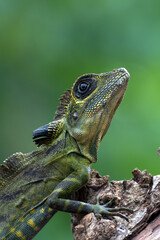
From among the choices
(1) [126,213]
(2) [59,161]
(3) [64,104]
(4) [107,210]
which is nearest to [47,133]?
(2) [59,161]

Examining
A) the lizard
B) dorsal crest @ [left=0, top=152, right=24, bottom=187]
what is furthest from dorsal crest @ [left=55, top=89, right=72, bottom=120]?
dorsal crest @ [left=0, top=152, right=24, bottom=187]

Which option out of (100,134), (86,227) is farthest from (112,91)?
(86,227)

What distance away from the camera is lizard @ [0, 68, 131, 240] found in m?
3.65

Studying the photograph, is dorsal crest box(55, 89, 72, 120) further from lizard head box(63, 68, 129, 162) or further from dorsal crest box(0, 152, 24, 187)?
dorsal crest box(0, 152, 24, 187)

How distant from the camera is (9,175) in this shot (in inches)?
157

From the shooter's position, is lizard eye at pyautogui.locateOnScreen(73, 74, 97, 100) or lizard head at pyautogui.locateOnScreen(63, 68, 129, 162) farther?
lizard eye at pyautogui.locateOnScreen(73, 74, 97, 100)

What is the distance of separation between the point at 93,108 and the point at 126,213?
3.66 feet

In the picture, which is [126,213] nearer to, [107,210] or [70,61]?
[107,210]

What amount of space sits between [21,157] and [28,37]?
8.76ft

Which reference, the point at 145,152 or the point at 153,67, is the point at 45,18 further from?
the point at 145,152

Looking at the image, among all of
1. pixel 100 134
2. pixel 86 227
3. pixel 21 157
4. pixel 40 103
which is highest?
pixel 40 103

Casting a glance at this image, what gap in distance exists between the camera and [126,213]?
3.23m

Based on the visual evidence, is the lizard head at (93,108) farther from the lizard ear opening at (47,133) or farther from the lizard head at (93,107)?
the lizard ear opening at (47,133)

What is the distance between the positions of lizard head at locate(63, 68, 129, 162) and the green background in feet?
4.20
